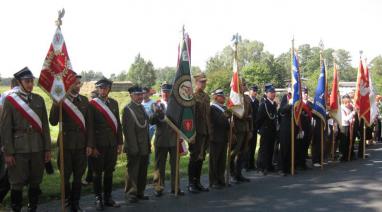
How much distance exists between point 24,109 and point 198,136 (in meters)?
3.46

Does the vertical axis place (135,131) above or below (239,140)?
above

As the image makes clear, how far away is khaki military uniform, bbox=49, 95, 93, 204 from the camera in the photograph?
6.73 meters

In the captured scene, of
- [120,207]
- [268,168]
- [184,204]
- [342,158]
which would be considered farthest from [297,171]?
[120,207]

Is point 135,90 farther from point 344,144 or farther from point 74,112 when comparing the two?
point 344,144

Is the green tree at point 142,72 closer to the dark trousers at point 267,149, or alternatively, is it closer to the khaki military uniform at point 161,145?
the dark trousers at point 267,149

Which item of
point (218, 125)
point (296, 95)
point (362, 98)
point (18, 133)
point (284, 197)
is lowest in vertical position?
point (284, 197)

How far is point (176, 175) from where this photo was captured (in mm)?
8164

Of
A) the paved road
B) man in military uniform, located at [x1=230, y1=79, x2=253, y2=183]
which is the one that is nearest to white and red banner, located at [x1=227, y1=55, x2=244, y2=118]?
man in military uniform, located at [x1=230, y1=79, x2=253, y2=183]

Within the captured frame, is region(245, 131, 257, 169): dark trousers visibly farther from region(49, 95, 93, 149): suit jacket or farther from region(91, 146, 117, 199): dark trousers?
region(49, 95, 93, 149): suit jacket

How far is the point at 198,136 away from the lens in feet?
28.2

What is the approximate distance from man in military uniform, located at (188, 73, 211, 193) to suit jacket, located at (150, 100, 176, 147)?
Result: 455 millimetres

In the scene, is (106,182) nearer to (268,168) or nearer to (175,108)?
(175,108)

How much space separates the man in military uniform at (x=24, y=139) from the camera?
6.09m

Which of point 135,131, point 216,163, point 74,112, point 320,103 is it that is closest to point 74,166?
point 74,112
